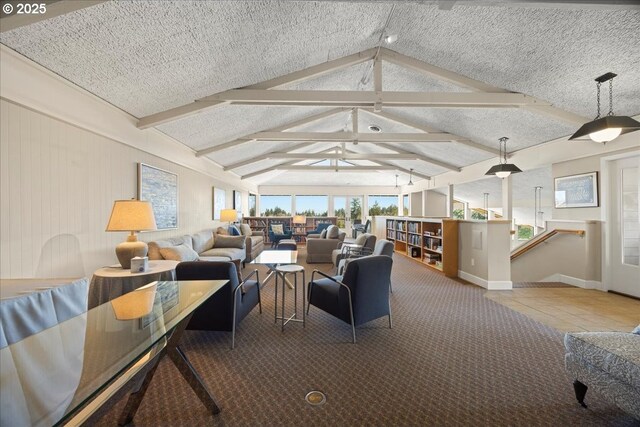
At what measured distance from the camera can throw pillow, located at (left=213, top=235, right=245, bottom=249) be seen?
6.01 metres

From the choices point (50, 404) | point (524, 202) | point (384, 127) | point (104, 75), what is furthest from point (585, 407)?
point (524, 202)

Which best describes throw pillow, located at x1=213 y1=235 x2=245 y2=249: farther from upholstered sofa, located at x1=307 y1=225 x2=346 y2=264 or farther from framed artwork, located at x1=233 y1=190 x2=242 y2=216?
framed artwork, located at x1=233 y1=190 x2=242 y2=216

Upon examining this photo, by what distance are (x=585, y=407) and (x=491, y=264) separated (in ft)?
9.91

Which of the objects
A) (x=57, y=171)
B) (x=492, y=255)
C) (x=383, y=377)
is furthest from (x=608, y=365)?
(x=57, y=171)

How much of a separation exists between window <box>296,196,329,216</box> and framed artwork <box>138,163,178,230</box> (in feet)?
24.7

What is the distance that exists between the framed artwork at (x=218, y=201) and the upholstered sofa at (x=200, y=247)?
3.04ft

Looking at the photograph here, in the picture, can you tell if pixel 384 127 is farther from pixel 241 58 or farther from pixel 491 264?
pixel 241 58

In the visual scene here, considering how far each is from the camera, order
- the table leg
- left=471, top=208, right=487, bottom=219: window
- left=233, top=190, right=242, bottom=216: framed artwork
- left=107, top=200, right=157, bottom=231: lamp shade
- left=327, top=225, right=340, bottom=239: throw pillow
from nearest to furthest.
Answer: the table leg
left=107, top=200, right=157, bottom=231: lamp shade
left=327, top=225, right=340, bottom=239: throw pillow
left=233, top=190, right=242, bottom=216: framed artwork
left=471, top=208, right=487, bottom=219: window

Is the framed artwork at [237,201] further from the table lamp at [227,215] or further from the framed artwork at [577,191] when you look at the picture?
the framed artwork at [577,191]

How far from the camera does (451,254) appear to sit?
213 inches

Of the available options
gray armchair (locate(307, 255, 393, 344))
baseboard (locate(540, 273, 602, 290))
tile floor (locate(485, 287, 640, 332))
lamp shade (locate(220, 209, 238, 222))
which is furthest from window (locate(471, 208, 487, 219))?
gray armchair (locate(307, 255, 393, 344))

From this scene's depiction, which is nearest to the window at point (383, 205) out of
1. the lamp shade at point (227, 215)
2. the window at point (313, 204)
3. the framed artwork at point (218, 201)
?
the window at point (313, 204)

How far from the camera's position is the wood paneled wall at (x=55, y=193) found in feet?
6.97

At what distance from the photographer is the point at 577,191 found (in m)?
4.64
